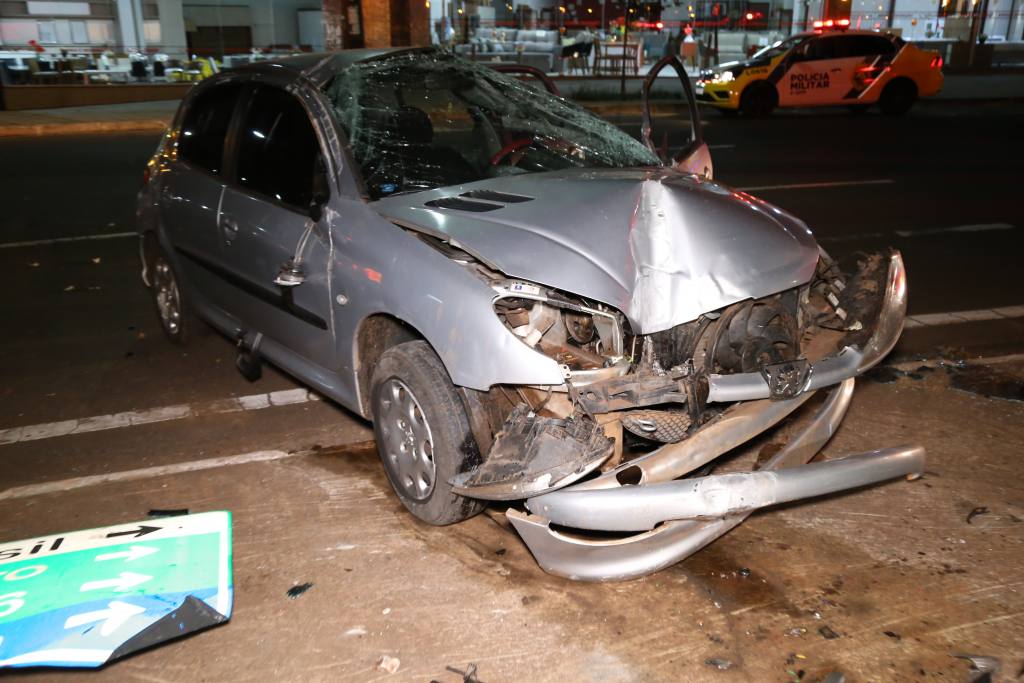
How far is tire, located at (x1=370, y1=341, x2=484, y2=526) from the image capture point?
331 centimetres

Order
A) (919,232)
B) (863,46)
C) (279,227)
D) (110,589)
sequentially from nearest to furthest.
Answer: (110,589) → (279,227) → (919,232) → (863,46)

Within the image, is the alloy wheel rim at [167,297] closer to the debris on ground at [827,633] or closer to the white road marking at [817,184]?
the debris on ground at [827,633]

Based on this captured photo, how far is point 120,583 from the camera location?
10.8ft

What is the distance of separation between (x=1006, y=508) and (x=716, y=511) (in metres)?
1.67

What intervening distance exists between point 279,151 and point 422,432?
5.65ft

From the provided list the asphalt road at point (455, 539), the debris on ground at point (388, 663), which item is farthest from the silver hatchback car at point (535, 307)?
the debris on ground at point (388, 663)

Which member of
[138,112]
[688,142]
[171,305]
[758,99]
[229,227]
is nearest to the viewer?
[229,227]

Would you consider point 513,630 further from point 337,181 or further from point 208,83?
point 208,83

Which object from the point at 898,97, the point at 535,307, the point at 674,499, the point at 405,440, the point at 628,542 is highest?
the point at 535,307

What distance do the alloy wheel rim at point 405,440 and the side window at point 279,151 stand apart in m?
1.02

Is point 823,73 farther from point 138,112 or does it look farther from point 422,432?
point 422,432

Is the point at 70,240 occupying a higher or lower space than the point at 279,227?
lower

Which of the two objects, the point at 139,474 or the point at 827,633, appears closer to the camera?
the point at 827,633

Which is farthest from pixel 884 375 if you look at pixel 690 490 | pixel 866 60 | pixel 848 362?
pixel 866 60
